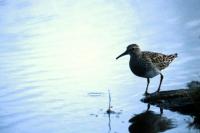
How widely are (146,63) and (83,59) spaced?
3.77 meters

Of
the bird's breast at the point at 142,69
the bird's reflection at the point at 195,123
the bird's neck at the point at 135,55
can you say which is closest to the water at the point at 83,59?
the bird's reflection at the point at 195,123

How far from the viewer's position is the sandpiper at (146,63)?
14.3m

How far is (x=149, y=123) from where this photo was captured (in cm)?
1161

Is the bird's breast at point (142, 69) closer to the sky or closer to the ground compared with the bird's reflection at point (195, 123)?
closer to the sky

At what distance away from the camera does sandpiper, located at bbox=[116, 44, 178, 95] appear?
1433cm

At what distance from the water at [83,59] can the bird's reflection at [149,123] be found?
141mm

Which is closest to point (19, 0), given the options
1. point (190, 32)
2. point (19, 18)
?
point (19, 18)

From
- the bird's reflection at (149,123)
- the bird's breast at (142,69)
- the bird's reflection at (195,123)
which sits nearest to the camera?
the bird's reflection at (195,123)

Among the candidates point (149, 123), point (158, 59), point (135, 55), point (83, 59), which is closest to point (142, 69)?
point (135, 55)

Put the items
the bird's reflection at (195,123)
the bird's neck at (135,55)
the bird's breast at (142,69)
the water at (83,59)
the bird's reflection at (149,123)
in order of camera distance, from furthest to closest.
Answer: the bird's neck at (135,55), the bird's breast at (142,69), the water at (83,59), the bird's reflection at (149,123), the bird's reflection at (195,123)

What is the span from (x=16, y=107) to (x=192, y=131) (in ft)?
14.1

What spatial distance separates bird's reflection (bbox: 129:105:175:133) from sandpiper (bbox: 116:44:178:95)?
2.21m

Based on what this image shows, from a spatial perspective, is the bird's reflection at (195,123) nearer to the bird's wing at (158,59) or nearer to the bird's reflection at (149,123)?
the bird's reflection at (149,123)

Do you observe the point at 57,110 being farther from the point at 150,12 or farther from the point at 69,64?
the point at 150,12
